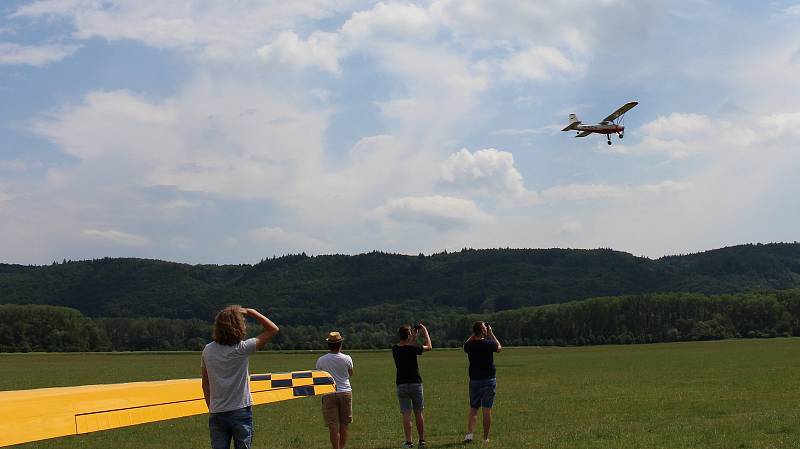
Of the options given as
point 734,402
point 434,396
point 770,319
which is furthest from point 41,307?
point 734,402

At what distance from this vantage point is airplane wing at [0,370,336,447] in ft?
31.1

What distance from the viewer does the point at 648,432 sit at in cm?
1638

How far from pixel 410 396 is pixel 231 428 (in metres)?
6.30

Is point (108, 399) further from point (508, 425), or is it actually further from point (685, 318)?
point (685, 318)

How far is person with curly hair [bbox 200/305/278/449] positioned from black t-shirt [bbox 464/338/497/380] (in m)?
6.79

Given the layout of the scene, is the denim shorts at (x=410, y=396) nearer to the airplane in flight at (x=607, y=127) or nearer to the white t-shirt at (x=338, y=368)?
the white t-shirt at (x=338, y=368)

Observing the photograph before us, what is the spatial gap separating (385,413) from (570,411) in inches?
198

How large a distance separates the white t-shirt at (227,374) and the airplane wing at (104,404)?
8.64 ft

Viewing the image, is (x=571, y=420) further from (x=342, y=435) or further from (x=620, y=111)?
(x=620, y=111)

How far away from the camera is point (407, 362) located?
14.0m

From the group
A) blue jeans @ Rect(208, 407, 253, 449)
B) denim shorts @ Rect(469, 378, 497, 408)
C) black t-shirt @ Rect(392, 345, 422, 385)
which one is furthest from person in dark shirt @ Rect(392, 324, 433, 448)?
blue jeans @ Rect(208, 407, 253, 449)

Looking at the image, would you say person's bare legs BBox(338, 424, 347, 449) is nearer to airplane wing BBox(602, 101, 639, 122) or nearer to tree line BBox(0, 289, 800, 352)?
airplane wing BBox(602, 101, 639, 122)

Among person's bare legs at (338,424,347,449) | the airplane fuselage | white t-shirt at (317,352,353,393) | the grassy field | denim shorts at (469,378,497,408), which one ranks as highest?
the airplane fuselage

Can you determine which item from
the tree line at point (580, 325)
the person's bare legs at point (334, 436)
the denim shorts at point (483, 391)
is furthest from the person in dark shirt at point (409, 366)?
the tree line at point (580, 325)
